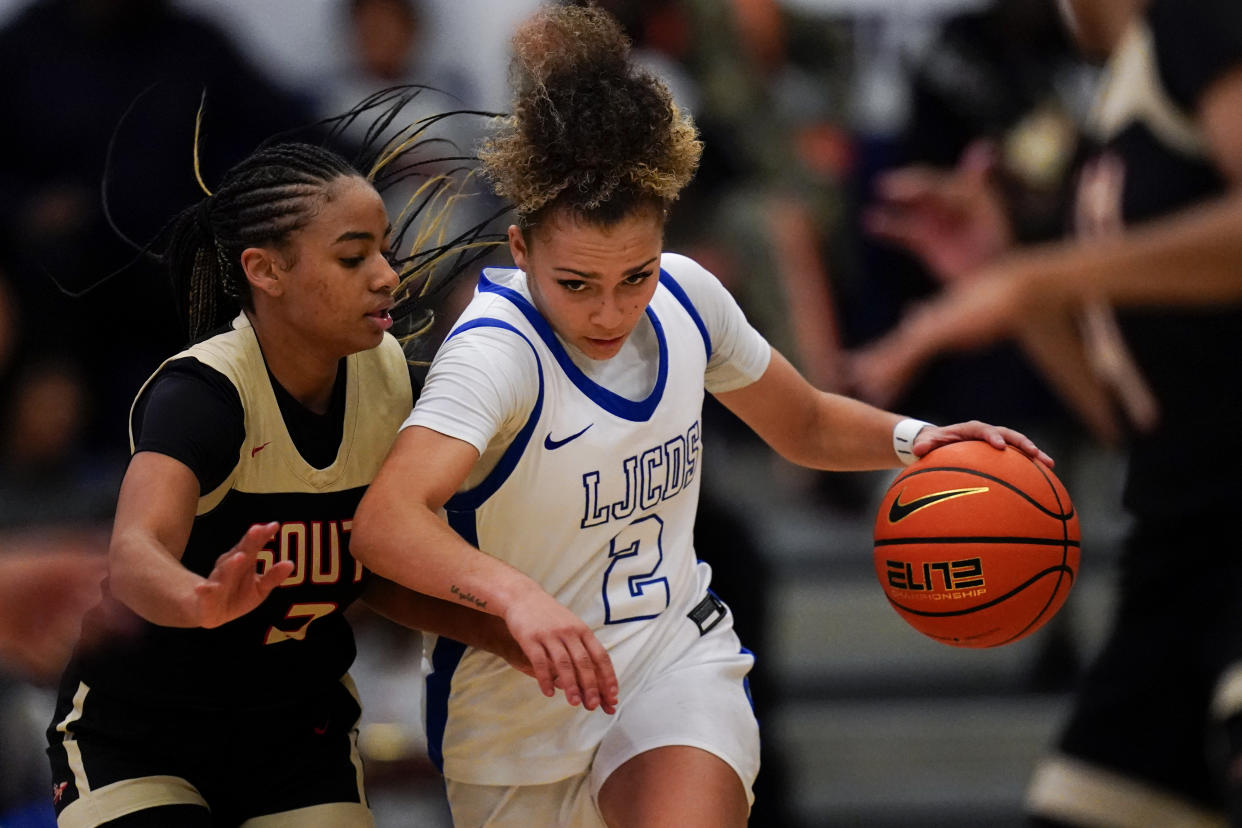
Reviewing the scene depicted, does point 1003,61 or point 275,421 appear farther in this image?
point 1003,61

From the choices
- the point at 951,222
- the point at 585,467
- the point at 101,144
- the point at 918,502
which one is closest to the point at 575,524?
the point at 585,467

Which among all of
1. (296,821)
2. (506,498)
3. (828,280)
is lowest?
(296,821)

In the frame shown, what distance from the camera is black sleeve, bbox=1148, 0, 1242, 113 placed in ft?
10.8

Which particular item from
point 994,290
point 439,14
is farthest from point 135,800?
point 439,14

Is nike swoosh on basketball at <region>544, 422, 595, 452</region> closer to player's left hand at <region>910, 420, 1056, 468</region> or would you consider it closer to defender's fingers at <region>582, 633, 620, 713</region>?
defender's fingers at <region>582, 633, 620, 713</region>

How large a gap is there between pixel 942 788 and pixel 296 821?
4182 mm

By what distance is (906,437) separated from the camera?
3.42m

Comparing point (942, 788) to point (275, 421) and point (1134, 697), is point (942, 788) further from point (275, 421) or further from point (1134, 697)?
point (275, 421)

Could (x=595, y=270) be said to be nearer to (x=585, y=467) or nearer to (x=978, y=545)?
(x=585, y=467)

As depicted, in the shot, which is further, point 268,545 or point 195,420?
point 268,545

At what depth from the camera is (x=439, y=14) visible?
21.4 ft

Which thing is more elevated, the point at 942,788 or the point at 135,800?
the point at 942,788

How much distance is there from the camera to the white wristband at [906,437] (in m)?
3.41

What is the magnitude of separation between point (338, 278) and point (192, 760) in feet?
2.93
